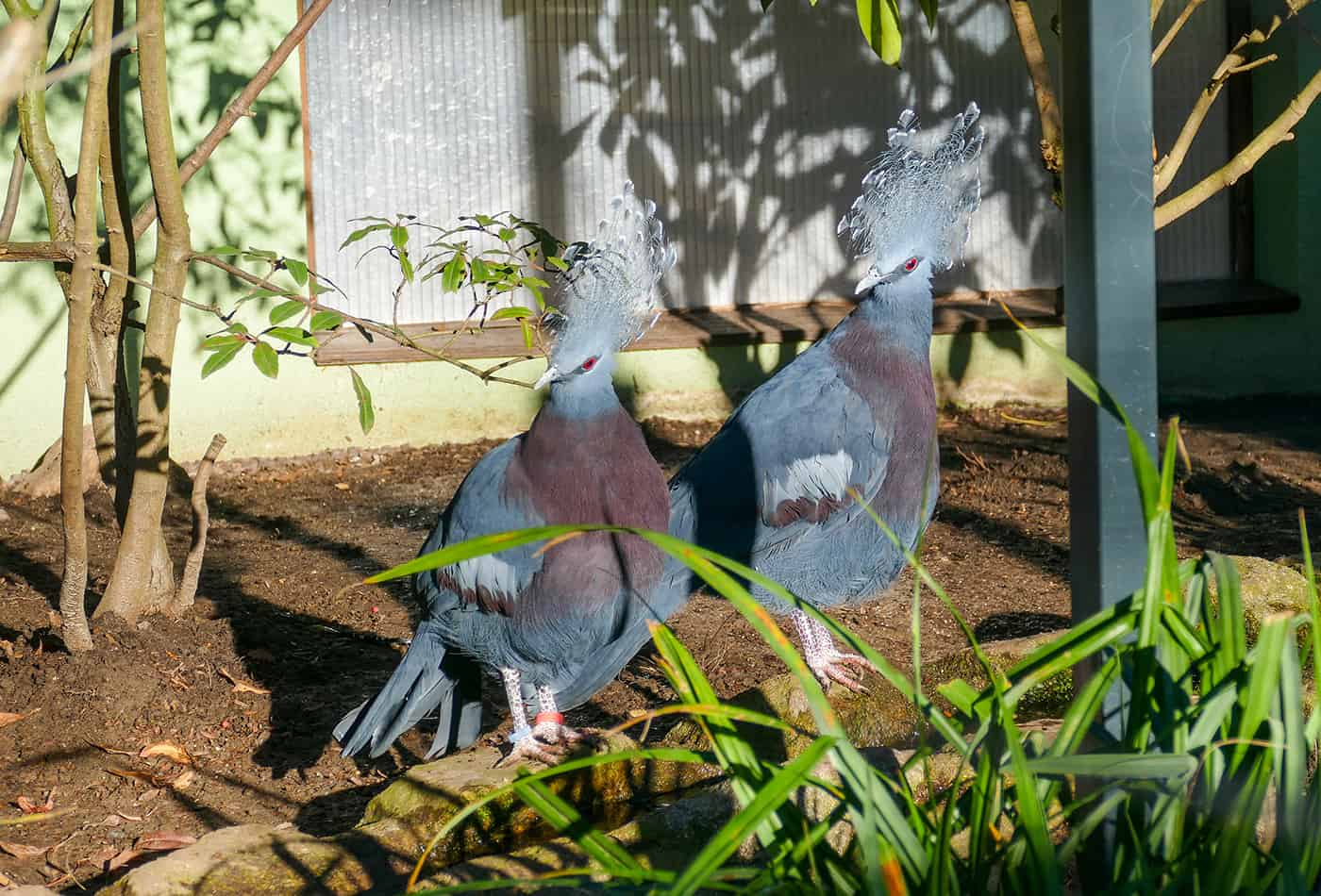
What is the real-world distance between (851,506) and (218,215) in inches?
151

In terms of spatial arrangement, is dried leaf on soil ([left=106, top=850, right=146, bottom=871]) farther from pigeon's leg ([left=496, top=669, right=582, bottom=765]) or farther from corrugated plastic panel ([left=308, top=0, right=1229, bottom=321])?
corrugated plastic panel ([left=308, top=0, right=1229, bottom=321])

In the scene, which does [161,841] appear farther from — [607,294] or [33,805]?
[607,294]

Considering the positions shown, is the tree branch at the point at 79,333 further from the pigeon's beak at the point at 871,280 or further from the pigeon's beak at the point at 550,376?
the pigeon's beak at the point at 871,280

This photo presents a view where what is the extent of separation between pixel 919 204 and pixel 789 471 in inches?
26.5

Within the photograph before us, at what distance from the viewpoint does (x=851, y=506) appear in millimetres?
3148

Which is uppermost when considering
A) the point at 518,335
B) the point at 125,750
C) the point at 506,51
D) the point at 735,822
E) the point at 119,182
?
the point at 506,51

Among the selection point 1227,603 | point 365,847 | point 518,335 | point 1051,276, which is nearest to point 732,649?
point 365,847

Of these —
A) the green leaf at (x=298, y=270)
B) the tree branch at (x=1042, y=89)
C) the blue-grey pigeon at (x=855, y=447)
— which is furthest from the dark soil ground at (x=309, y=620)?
the tree branch at (x=1042, y=89)

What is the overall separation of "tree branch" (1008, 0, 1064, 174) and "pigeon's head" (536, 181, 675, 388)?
6.11 feet

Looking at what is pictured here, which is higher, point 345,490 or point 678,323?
point 678,323

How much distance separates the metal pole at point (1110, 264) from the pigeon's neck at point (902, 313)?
4.89ft

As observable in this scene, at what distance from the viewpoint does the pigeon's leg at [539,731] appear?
2662 millimetres

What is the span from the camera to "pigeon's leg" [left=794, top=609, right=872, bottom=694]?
3086 mm

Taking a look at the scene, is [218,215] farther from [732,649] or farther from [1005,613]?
[1005,613]
